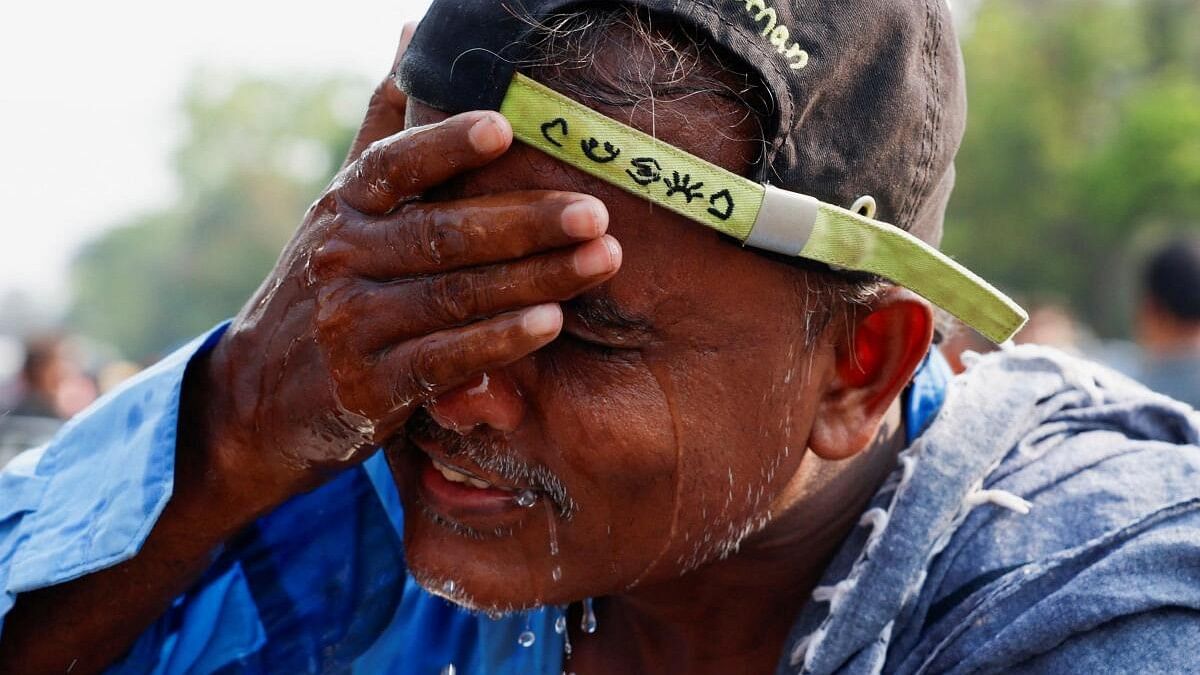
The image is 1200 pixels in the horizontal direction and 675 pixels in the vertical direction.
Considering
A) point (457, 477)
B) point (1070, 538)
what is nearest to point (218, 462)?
point (457, 477)

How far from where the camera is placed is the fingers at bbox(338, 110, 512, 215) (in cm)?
180

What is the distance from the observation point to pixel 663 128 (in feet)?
6.34

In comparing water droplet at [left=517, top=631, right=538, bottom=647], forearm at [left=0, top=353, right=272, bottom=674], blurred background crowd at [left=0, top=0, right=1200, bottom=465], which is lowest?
forearm at [left=0, top=353, right=272, bottom=674]

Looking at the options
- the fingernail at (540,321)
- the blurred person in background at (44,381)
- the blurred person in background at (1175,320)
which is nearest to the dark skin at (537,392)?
the fingernail at (540,321)

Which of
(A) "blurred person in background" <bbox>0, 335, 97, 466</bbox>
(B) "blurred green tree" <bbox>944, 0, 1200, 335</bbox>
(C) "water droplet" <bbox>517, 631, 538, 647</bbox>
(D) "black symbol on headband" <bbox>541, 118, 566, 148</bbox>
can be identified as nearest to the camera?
(D) "black symbol on headband" <bbox>541, 118, 566, 148</bbox>

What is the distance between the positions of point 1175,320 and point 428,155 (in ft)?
17.1

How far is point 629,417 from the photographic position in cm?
200

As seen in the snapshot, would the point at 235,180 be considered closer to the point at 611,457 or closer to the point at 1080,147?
the point at 1080,147

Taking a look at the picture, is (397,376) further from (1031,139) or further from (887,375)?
(1031,139)

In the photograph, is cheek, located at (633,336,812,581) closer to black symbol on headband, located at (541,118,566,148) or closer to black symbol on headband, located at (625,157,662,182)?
black symbol on headband, located at (625,157,662,182)

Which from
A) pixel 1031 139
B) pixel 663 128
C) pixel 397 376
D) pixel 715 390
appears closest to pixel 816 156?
pixel 663 128

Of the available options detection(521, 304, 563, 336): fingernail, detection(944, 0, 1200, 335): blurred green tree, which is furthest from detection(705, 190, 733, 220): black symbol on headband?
detection(944, 0, 1200, 335): blurred green tree

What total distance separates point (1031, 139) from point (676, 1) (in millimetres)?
36734

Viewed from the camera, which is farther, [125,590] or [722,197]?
[125,590]
